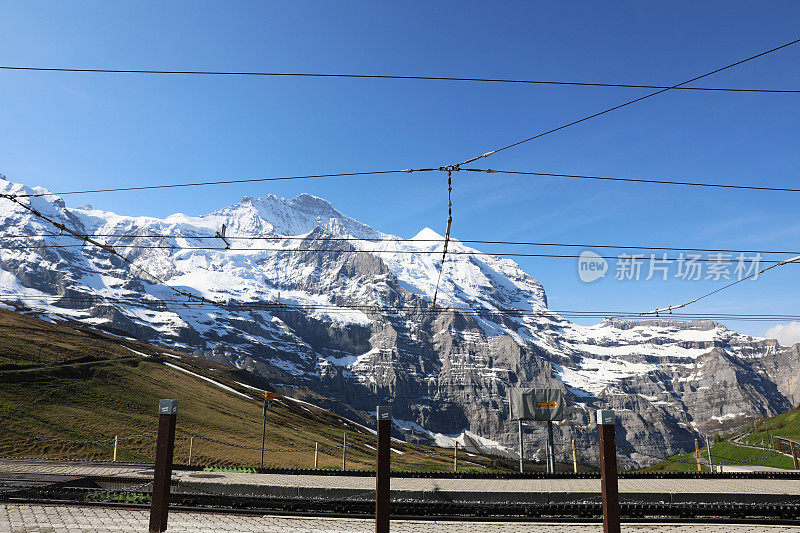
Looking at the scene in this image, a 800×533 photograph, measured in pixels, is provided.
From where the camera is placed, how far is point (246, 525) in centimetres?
1185

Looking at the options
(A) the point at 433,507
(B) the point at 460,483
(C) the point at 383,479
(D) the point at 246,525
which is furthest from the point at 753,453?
(D) the point at 246,525

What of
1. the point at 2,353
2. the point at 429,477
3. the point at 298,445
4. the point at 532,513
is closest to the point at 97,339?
the point at 2,353

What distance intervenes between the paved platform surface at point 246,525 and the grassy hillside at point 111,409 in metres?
24.0

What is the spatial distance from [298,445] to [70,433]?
1168 inches

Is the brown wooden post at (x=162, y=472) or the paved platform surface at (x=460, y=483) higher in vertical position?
the brown wooden post at (x=162, y=472)

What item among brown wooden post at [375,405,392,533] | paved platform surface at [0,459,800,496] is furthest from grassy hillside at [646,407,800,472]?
brown wooden post at [375,405,392,533]

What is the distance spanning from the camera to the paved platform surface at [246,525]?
36.9 feet

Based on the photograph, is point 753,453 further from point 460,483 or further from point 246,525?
point 246,525

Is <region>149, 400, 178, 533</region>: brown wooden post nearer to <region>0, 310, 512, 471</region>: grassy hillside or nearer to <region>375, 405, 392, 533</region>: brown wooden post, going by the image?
<region>375, 405, 392, 533</region>: brown wooden post

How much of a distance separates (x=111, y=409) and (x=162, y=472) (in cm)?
5034

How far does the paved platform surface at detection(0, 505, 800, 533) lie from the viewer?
1123 centimetres

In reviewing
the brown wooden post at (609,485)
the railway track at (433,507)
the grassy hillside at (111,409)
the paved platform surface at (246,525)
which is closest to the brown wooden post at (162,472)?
the paved platform surface at (246,525)

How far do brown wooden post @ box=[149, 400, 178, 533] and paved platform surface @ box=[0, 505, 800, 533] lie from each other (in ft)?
1.36

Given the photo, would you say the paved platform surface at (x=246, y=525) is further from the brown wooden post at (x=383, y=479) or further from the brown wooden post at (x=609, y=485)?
the brown wooden post at (x=609, y=485)
